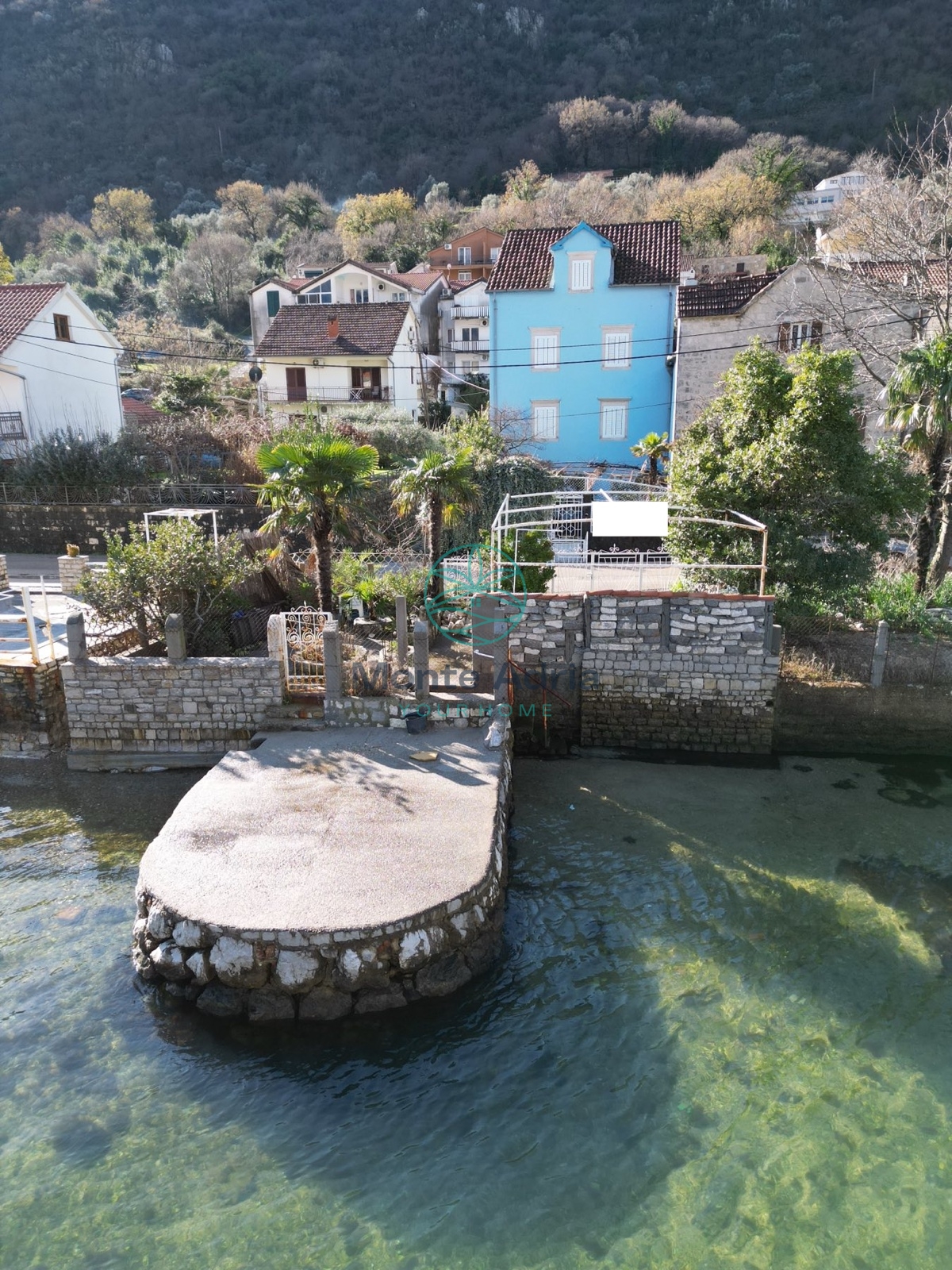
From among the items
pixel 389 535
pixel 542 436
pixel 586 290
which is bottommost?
pixel 389 535

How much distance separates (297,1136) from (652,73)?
88.5 m

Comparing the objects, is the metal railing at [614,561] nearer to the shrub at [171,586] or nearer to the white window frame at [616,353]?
the shrub at [171,586]

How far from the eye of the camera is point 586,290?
97.1 feet

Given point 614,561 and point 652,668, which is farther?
point 614,561

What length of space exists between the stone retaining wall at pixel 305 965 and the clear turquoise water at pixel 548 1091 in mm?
246

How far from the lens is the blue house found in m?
29.5

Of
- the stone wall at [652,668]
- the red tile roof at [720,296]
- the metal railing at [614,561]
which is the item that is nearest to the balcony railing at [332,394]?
the red tile roof at [720,296]

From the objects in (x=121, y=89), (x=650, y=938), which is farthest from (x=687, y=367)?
(x=121, y=89)

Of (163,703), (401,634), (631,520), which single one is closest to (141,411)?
(163,703)

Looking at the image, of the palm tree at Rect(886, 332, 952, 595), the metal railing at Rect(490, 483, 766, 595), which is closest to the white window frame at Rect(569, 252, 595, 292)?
the metal railing at Rect(490, 483, 766, 595)

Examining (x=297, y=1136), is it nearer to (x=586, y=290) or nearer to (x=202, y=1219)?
(x=202, y=1219)

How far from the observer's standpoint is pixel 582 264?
96.8 ft

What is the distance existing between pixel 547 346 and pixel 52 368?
18.4 meters

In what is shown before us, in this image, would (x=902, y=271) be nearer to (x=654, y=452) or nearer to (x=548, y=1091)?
(x=654, y=452)
